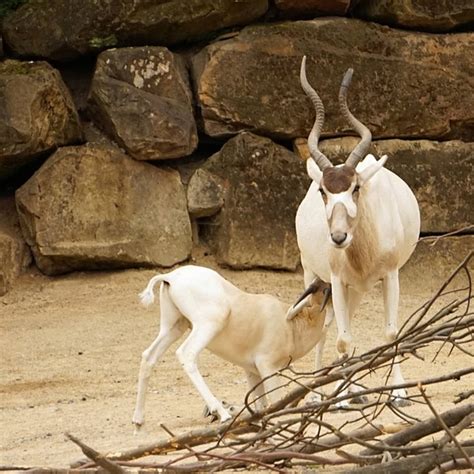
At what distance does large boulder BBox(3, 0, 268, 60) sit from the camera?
41.7 feet

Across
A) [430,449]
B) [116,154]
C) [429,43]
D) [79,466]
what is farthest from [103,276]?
[430,449]

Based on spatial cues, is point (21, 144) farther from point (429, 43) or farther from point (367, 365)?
point (367, 365)

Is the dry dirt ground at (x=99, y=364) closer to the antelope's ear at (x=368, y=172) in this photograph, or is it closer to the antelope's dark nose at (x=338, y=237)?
the antelope's dark nose at (x=338, y=237)

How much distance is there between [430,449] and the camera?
4141mm

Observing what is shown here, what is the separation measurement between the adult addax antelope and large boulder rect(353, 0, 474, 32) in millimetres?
4647

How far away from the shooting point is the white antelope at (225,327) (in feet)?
26.0

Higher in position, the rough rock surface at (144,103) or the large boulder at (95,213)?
the rough rock surface at (144,103)

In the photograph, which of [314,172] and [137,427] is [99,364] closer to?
[137,427]

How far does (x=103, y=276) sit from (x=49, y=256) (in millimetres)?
567

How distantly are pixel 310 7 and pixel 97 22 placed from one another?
2253mm

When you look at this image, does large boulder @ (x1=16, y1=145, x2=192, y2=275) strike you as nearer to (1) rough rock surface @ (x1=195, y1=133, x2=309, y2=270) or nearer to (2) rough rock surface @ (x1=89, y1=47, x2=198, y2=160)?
(2) rough rock surface @ (x1=89, y1=47, x2=198, y2=160)

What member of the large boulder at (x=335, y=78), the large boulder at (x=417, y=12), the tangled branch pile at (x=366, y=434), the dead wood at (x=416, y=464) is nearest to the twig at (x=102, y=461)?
the tangled branch pile at (x=366, y=434)

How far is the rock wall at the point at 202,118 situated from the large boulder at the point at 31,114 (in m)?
0.02

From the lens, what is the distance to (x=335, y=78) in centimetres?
1312
